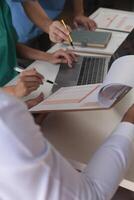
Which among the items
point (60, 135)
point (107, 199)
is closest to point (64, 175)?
point (107, 199)

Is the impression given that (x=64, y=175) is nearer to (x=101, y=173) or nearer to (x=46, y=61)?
(x=101, y=173)

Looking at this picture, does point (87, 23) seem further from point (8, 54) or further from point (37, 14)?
point (8, 54)

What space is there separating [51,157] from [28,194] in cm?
8

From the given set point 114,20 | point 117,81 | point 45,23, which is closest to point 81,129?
point 117,81

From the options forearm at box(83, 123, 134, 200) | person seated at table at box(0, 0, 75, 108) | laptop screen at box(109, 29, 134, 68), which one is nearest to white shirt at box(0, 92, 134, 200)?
forearm at box(83, 123, 134, 200)

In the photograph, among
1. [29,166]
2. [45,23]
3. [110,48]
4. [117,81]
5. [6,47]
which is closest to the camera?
[29,166]

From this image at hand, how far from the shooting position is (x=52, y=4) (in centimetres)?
207

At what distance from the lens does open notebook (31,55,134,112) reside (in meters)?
0.89

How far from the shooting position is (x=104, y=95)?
96 centimetres

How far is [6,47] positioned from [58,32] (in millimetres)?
249

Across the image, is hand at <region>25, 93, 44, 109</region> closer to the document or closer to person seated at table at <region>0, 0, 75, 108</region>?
person seated at table at <region>0, 0, 75, 108</region>

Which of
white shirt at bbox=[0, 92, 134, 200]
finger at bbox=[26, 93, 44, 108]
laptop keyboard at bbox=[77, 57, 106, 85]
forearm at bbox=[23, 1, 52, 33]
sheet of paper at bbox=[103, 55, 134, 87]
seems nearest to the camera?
white shirt at bbox=[0, 92, 134, 200]

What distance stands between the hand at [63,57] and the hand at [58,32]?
0.11 m

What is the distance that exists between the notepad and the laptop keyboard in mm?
143
